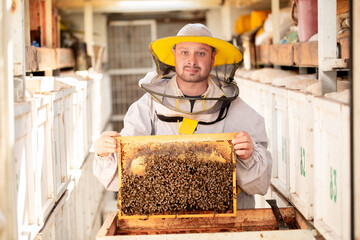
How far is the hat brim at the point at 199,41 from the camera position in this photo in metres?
3.75

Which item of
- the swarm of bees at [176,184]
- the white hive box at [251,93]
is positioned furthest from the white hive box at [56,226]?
the white hive box at [251,93]

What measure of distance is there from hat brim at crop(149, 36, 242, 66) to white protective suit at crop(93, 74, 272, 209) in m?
0.26

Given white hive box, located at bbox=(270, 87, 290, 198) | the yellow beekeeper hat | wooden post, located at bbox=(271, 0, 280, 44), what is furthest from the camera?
wooden post, located at bbox=(271, 0, 280, 44)

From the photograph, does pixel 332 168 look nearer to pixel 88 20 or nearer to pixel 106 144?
pixel 106 144

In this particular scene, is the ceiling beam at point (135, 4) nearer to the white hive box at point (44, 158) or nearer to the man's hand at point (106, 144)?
the white hive box at point (44, 158)

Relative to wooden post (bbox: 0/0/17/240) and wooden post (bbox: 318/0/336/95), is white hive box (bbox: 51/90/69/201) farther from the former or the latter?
wooden post (bbox: 318/0/336/95)

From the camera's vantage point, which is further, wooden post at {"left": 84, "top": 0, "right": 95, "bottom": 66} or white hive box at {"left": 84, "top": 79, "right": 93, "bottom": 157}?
wooden post at {"left": 84, "top": 0, "right": 95, "bottom": 66}

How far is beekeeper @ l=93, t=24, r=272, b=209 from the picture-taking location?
11.5 feet

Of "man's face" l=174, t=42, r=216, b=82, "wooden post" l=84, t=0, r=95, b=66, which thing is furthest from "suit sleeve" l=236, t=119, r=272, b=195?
"wooden post" l=84, t=0, r=95, b=66

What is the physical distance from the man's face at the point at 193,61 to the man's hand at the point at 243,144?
754 mm

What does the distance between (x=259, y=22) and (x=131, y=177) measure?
5371mm

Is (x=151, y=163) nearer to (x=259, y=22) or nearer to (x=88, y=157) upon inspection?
(x=88, y=157)

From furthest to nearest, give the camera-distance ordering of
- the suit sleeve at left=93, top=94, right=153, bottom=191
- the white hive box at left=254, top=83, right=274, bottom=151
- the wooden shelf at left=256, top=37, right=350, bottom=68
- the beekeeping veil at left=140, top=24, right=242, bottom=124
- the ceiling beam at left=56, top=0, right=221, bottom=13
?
the ceiling beam at left=56, top=0, right=221, bottom=13 < the white hive box at left=254, top=83, right=274, bottom=151 < the beekeeping veil at left=140, top=24, right=242, bottom=124 < the suit sleeve at left=93, top=94, right=153, bottom=191 < the wooden shelf at left=256, top=37, right=350, bottom=68

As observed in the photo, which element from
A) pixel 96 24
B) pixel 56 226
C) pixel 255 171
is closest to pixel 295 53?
pixel 255 171
